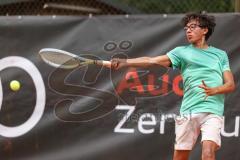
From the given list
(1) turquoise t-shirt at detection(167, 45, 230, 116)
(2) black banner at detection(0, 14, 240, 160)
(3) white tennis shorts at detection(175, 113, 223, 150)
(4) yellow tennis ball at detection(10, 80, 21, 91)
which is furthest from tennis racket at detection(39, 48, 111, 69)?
(3) white tennis shorts at detection(175, 113, 223, 150)

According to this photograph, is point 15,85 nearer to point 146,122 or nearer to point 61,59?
point 61,59

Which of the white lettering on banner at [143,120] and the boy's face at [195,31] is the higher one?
the boy's face at [195,31]

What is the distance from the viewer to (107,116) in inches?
267

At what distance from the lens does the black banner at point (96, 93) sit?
21.8 ft

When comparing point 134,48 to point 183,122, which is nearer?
point 183,122

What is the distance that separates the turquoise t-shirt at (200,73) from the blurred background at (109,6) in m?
2.37

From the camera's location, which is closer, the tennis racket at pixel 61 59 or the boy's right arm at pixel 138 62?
the boy's right arm at pixel 138 62

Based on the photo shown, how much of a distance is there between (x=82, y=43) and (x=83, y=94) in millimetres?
514

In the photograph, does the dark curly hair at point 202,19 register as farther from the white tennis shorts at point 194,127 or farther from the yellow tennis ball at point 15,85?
the yellow tennis ball at point 15,85

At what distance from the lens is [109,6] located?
862 cm

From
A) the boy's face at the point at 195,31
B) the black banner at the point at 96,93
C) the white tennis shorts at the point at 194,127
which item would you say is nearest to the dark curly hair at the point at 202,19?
the boy's face at the point at 195,31

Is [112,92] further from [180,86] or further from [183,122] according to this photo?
[183,122]

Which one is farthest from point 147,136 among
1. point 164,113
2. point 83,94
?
point 83,94

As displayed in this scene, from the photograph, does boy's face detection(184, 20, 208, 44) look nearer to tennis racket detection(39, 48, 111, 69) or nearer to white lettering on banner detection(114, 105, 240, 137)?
tennis racket detection(39, 48, 111, 69)
